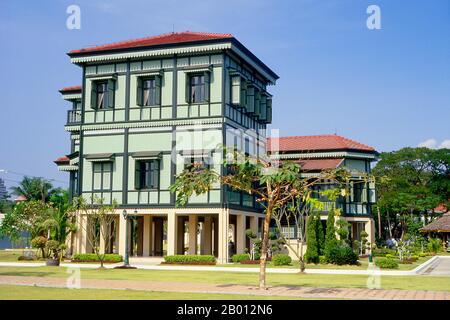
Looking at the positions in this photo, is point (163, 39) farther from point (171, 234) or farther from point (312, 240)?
point (312, 240)

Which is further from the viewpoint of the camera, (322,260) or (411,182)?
(411,182)

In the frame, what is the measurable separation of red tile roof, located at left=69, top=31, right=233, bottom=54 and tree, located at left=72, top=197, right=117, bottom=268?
357 inches

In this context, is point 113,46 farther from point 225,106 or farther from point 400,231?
point 400,231

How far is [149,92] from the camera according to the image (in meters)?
33.6

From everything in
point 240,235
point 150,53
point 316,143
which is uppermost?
point 150,53

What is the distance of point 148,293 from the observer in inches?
577

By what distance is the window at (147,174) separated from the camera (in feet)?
108

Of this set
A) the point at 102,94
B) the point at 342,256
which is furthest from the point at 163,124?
the point at 342,256

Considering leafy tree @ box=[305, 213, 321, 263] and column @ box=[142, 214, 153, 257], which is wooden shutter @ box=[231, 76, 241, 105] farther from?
column @ box=[142, 214, 153, 257]

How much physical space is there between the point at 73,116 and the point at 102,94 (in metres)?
4.43

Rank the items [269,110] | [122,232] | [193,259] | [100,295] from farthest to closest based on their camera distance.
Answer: [269,110] → [122,232] → [193,259] → [100,295]

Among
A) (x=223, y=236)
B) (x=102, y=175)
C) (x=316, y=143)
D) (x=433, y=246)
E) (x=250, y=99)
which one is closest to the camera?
(x=223, y=236)
